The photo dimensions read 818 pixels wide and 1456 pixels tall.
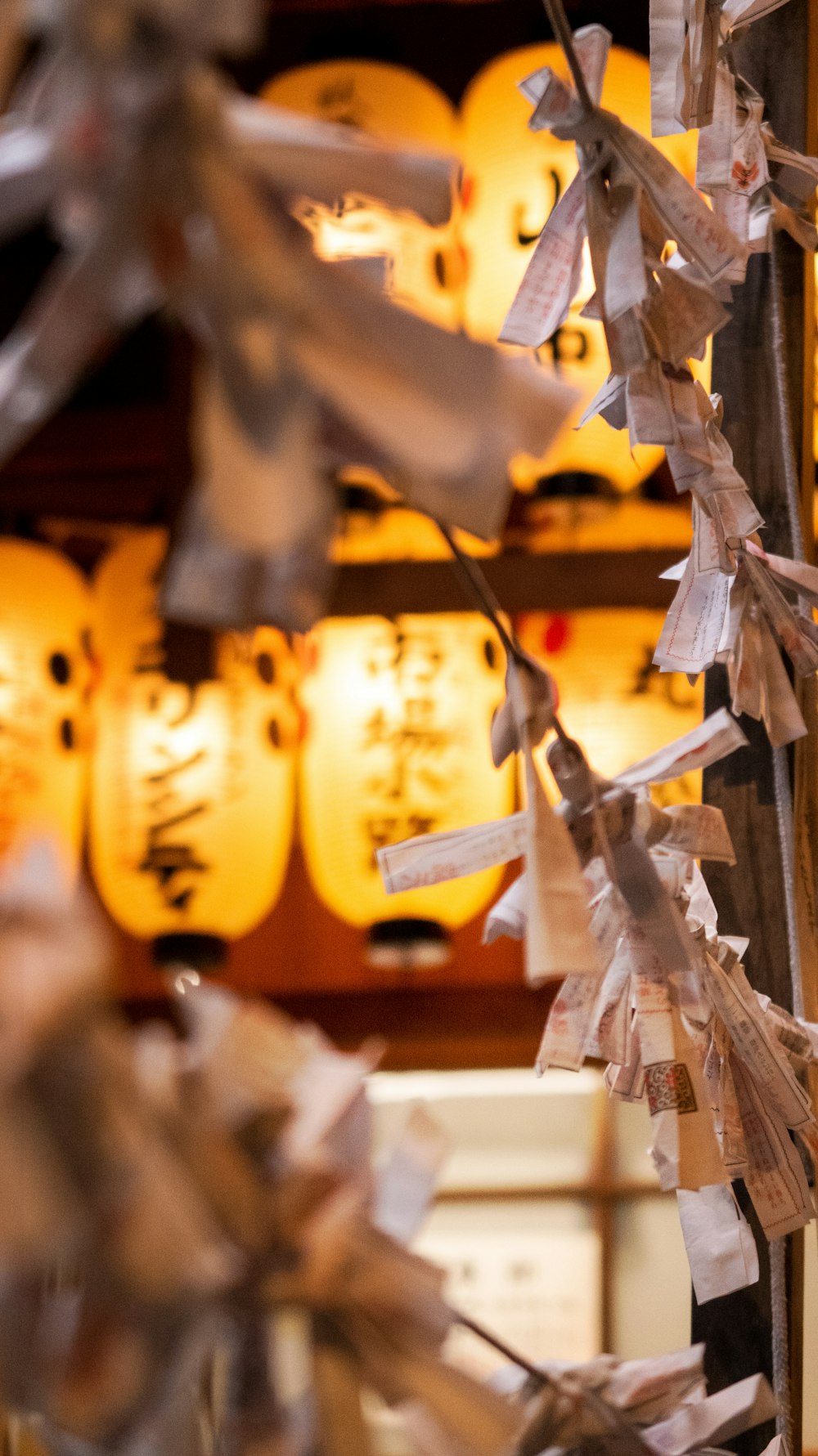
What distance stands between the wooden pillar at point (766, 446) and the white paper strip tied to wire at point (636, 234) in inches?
7.2

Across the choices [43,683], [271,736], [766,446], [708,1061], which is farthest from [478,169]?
[708,1061]

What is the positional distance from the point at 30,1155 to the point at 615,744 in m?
1.89

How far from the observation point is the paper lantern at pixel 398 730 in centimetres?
206

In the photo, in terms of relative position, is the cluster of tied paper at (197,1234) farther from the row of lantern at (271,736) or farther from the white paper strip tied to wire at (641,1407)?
the row of lantern at (271,736)

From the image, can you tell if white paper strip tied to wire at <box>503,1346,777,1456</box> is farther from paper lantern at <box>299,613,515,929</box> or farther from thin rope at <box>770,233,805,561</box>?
paper lantern at <box>299,613,515,929</box>

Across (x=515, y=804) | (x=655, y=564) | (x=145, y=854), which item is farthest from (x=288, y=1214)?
(x=515, y=804)

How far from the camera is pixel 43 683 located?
2232 mm

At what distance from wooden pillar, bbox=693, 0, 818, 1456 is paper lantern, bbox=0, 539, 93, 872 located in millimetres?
1604

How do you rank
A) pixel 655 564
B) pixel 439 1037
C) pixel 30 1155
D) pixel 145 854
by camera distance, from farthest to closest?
pixel 439 1037 < pixel 145 854 < pixel 655 564 < pixel 30 1155

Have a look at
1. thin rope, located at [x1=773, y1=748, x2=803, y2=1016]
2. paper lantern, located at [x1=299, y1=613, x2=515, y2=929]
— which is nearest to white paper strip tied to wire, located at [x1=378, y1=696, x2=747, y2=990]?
thin rope, located at [x1=773, y1=748, x2=803, y2=1016]

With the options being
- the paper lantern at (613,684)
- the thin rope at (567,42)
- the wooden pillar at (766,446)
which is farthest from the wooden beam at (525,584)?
the thin rope at (567,42)

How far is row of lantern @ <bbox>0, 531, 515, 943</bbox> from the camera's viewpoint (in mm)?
2080

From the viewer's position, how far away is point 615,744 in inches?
81.9

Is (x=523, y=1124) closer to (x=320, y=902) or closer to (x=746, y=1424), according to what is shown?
(x=320, y=902)
